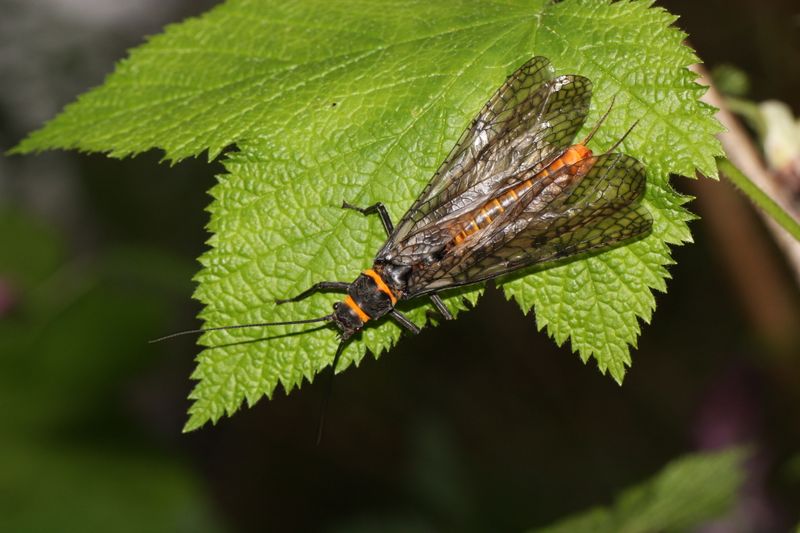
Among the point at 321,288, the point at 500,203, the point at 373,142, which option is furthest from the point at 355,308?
the point at 500,203

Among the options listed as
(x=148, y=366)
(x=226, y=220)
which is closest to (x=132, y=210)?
(x=148, y=366)

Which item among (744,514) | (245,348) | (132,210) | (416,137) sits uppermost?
(132,210)

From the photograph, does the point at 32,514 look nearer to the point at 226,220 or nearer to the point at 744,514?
the point at 226,220

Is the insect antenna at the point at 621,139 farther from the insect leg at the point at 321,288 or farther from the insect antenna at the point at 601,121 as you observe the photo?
the insect leg at the point at 321,288

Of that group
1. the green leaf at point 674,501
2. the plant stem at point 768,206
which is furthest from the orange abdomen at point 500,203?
the green leaf at point 674,501


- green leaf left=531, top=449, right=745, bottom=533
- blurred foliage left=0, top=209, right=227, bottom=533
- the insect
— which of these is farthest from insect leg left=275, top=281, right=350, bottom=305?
blurred foliage left=0, top=209, right=227, bottom=533

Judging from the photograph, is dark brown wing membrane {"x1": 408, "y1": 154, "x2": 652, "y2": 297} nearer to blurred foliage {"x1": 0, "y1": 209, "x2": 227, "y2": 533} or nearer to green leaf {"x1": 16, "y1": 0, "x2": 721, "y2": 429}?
green leaf {"x1": 16, "y1": 0, "x2": 721, "y2": 429}
